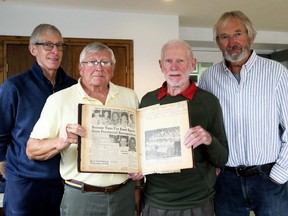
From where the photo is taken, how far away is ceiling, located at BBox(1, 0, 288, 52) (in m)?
3.62

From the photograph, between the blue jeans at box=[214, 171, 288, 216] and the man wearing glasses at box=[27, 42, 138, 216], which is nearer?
the man wearing glasses at box=[27, 42, 138, 216]

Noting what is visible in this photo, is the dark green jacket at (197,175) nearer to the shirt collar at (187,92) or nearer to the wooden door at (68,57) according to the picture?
the shirt collar at (187,92)

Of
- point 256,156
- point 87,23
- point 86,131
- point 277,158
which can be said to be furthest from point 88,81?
point 87,23

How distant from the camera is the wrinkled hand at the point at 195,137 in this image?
4.43 ft

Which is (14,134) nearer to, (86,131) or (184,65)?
(86,131)

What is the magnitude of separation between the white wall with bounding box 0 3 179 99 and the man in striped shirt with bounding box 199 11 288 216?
235 centimetres

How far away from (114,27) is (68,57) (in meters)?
0.67

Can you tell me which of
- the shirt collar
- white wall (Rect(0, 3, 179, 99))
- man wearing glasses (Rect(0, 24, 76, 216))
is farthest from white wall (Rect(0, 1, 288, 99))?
the shirt collar

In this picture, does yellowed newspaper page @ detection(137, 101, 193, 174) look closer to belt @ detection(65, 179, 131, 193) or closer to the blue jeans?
belt @ detection(65, 179, 131, 193)

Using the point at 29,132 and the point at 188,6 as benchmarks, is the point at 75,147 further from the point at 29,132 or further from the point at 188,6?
the point at 188,6

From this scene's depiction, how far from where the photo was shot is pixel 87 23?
3.88m

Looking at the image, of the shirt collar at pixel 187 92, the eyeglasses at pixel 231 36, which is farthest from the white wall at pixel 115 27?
the shirt collar at pixel 187 92

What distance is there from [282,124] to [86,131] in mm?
1038

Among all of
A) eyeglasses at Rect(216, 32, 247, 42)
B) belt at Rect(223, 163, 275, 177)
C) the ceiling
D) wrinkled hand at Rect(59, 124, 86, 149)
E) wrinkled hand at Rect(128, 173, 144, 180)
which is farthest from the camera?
the ceiling
